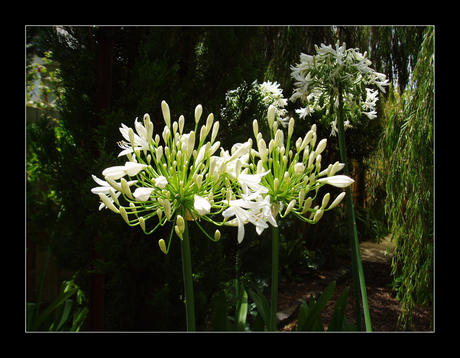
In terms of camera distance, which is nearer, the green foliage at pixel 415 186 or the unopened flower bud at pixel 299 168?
the unopened flower bud at pixel 299 168

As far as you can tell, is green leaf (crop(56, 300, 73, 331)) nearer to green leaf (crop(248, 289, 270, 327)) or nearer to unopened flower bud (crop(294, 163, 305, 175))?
green leaf (crop(248, 289, 270, 327))

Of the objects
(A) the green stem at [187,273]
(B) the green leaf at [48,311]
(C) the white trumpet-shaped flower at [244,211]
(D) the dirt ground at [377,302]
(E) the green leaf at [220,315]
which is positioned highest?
(C) the white trumpet-shaped flower at [244,211]

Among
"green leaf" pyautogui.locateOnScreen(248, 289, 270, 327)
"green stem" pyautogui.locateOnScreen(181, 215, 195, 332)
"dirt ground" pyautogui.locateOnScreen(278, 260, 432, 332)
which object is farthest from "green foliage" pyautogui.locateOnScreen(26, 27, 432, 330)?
"dirt ground" pyautogui.locateOnScreen(278, 260, 432, 332)

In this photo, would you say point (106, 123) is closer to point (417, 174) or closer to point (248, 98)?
point (248, 98)

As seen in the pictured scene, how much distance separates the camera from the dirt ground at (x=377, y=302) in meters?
1.80

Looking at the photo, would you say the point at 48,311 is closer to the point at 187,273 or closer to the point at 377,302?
the point at 187,273

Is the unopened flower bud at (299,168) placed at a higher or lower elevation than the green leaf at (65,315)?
higher

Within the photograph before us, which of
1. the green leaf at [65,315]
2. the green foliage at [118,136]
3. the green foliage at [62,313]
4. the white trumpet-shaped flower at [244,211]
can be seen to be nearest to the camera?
the white trumpet-shaped flower at [244,211]

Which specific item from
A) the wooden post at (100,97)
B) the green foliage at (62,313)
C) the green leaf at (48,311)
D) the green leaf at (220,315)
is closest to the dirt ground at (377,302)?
the green leaf at (220,315)

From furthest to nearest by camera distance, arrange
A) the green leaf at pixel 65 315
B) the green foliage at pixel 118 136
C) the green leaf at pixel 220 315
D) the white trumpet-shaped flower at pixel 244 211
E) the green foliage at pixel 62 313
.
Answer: the green leaf at pixel 65 315
the green foliage at pixel 62 313
the green foliage at pixel 118 136
the green leaf at pixel 220 315
the white trumpet-shaped flower at pixel 244 211

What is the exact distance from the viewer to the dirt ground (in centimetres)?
180

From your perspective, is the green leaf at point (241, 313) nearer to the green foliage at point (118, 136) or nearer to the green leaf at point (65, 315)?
the green foliage at point (118, 136)

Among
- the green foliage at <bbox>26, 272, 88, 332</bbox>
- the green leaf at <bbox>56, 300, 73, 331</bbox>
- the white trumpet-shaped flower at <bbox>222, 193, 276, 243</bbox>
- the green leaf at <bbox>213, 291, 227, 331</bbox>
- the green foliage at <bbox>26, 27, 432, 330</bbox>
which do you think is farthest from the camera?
the green leaf at <bbox>56, 300, 73, 331</bbox>
